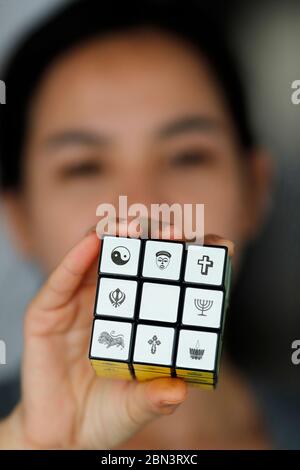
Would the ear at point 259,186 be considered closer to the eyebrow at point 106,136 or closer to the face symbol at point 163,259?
the eyebrow at point 106,136

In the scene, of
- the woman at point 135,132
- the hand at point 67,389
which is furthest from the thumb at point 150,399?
the woman at point 135,132

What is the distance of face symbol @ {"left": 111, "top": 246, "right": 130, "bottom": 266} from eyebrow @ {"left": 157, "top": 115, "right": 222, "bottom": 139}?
1.69 feet

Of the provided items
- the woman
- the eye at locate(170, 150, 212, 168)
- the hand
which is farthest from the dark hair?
the hand

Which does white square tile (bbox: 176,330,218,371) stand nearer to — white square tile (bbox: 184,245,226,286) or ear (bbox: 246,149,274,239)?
white square tile (bbox: 184,245,226,286)

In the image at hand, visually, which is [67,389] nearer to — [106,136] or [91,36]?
[106,136]

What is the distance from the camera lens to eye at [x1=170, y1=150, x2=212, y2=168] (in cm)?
111

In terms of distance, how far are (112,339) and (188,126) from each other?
0.62 m

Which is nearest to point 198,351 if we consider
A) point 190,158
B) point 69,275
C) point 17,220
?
point 69,275

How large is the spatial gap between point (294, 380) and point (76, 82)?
0.81m

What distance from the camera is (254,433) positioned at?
1.16 metres

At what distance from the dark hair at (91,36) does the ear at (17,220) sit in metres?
0.06

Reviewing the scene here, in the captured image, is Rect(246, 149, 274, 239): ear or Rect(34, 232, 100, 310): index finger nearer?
Rect(34, 232, 100, 310): index finger

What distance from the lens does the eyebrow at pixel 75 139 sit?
1104mm
